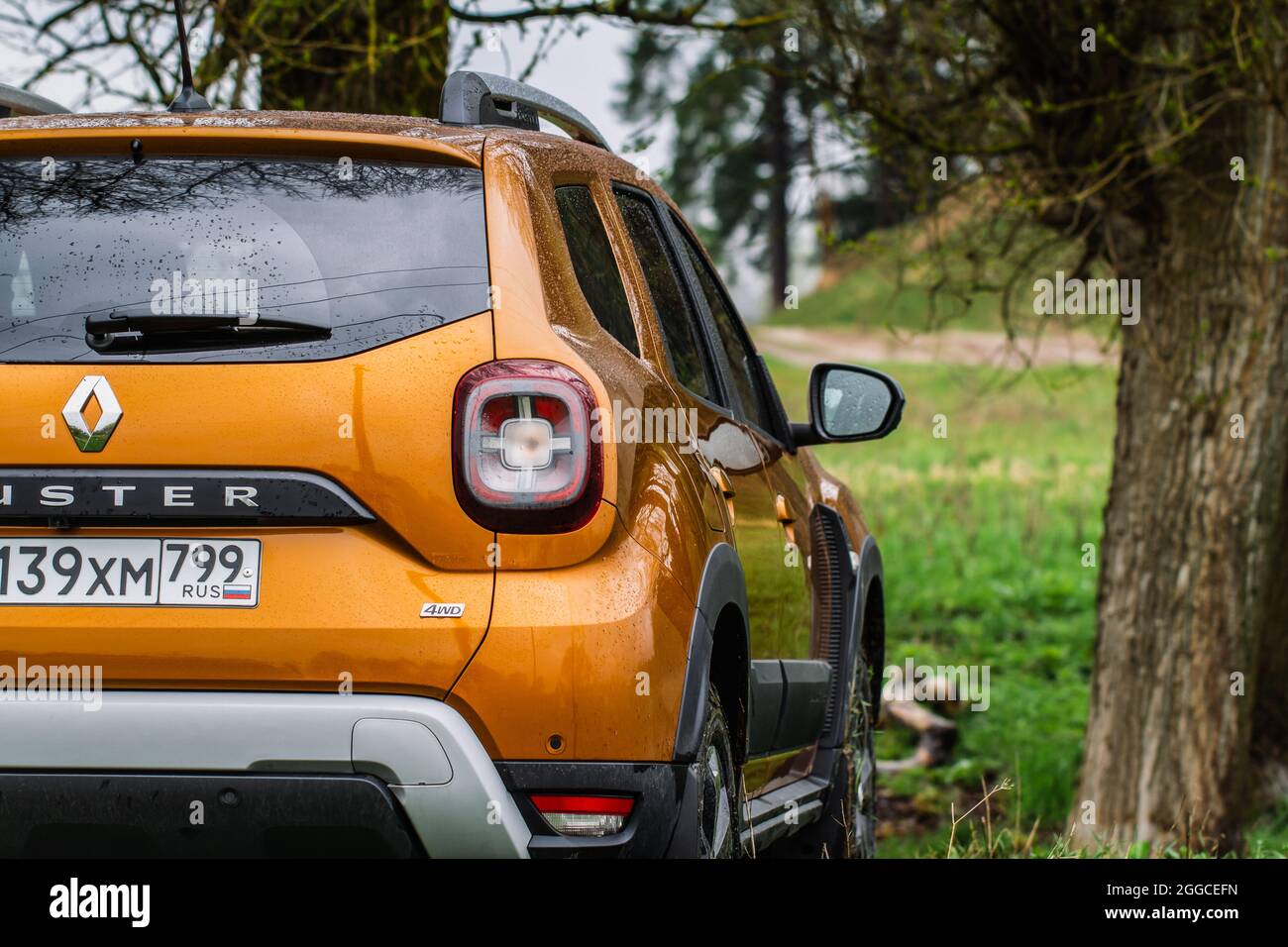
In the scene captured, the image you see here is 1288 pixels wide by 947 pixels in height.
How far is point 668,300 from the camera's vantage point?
4.26m

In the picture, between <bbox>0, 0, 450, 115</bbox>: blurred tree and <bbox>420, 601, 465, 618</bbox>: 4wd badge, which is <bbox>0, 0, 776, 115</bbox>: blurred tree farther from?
<bbox>420, 601, 465, 618</bbox>: 4wd badge

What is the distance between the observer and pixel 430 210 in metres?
3.33

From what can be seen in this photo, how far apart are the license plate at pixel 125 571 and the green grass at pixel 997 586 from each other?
3457 mm

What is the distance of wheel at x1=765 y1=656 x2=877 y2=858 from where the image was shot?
5.21m

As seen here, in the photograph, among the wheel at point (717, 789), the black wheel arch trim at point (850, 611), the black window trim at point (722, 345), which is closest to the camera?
the wheel at point (717, 789)

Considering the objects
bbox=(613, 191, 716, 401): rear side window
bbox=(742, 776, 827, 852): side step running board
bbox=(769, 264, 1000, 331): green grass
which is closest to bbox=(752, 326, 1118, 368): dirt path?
bbox=(769, 264, 1000, 331): green grass

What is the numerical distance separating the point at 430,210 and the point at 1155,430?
263 inches

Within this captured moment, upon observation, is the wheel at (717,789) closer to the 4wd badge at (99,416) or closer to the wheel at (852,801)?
the 4wd badge at (99,416)

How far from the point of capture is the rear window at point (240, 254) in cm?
319

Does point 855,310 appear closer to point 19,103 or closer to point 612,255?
point 19,103

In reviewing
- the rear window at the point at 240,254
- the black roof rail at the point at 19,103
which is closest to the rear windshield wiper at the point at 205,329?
the rear window at the point at 240,254

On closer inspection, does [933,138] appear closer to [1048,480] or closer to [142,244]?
[142,244]

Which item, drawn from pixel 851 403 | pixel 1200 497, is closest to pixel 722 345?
pixel 851 403
